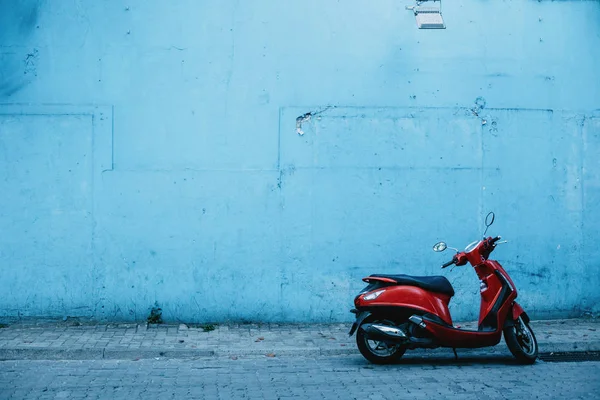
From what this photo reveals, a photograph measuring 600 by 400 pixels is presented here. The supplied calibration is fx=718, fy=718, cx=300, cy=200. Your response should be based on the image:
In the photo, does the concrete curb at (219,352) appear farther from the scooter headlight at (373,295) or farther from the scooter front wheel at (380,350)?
the scooter headlight at (373,295)

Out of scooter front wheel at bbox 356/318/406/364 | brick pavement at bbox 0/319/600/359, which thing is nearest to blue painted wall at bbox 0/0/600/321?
brick pavement at bbox 0/319/600/359

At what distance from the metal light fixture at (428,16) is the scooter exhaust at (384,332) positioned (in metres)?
4.40

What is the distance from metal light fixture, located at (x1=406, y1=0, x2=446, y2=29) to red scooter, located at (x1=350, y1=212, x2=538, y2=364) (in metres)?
3.46

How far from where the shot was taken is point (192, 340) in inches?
331

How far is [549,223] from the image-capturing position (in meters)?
9.87

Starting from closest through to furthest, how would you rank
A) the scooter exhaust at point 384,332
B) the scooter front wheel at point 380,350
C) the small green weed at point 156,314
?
the scooter exhaust at point 384,332 → the scooter front wheel at point 380,350 → the small green weed at point 156,314

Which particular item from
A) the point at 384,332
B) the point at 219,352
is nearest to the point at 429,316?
the point at 384,332

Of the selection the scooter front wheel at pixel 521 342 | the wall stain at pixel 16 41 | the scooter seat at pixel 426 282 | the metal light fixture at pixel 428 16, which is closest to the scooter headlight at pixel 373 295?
the scooter seat at pixel 426 282

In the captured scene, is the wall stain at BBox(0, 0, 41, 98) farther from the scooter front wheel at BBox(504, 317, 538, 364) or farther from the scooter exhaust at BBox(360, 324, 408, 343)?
the scooter front wheel at BBox(504, 317, 538, 364)

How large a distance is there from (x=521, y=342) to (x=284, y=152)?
3802mm

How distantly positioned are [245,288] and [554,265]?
4244 millimetres

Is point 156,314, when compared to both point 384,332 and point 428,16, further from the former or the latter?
point 428,16

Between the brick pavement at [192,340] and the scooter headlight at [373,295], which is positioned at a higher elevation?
the scooter headlight at [373,295]

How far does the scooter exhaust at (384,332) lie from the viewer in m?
7.25
